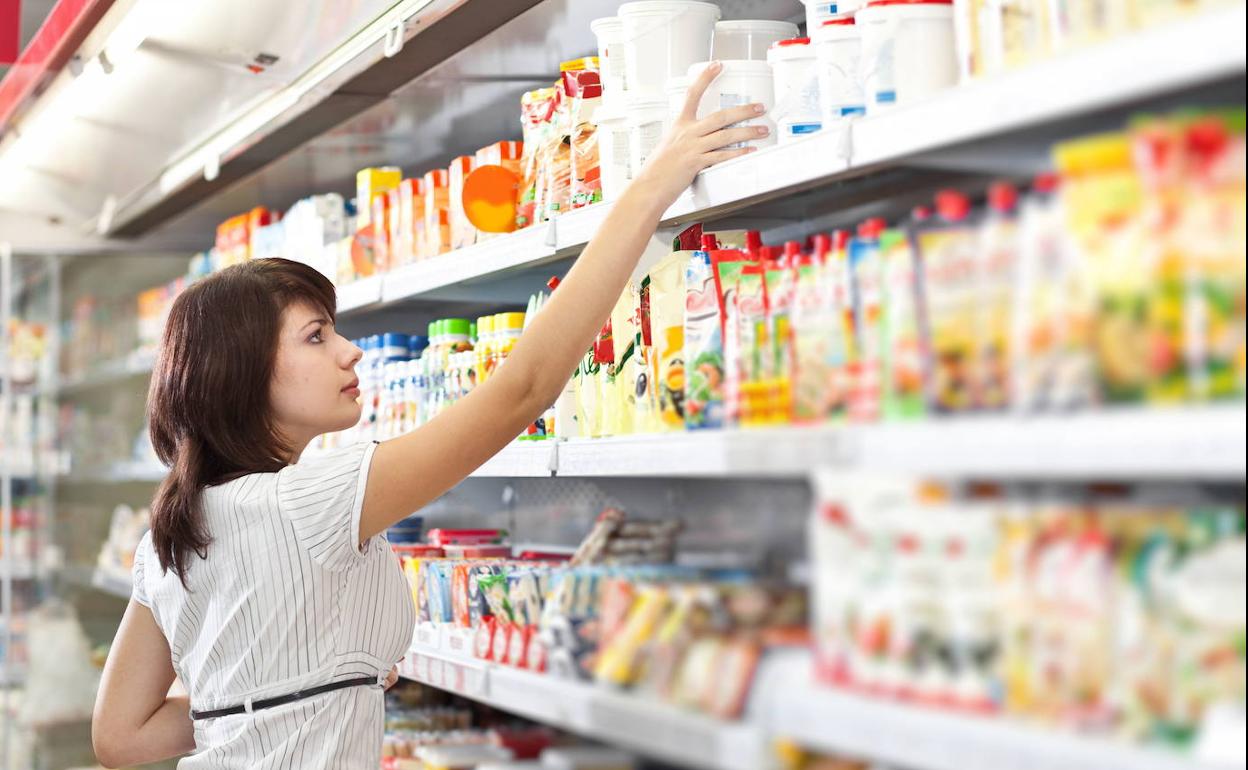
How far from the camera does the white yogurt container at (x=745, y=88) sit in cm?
184

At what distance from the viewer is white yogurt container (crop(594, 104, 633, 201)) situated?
2094 mm

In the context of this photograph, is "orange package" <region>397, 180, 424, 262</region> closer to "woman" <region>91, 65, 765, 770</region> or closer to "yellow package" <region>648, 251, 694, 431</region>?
"woman" <region>91, 65, 765, 770</region>

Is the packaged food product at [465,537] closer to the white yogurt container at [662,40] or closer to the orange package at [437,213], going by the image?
the orange package at [437,213]

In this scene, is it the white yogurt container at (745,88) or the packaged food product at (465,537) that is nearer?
the white yogurt container at (745,88)

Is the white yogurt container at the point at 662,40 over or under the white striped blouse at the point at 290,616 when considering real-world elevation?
over

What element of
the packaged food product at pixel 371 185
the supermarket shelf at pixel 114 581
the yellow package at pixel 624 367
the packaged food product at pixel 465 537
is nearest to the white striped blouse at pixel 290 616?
the yellow package at pixel 624 367

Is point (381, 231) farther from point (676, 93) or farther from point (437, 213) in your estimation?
point (676, 93)

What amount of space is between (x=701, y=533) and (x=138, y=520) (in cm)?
379

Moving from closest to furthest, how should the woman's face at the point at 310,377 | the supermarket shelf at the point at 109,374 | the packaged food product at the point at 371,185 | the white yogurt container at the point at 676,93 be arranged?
the white yogurt container at the point at 676,93, the woman's face at the point at 310,377, the packaged food product at the point at 371,185, the supermarket shelf at the point at 109,374

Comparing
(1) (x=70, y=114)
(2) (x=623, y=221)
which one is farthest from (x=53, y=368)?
(2) (x=623, y=221)

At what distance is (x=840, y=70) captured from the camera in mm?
1598

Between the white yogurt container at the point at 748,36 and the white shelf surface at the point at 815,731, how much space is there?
94cm

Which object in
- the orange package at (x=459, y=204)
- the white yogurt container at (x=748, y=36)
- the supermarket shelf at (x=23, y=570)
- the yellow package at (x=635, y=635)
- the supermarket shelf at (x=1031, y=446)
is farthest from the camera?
the supermarket shelf at (x=23, y=570)

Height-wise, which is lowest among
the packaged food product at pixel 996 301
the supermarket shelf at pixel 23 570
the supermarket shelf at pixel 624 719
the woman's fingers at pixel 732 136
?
the supermarket shelf at pixel 624 719
